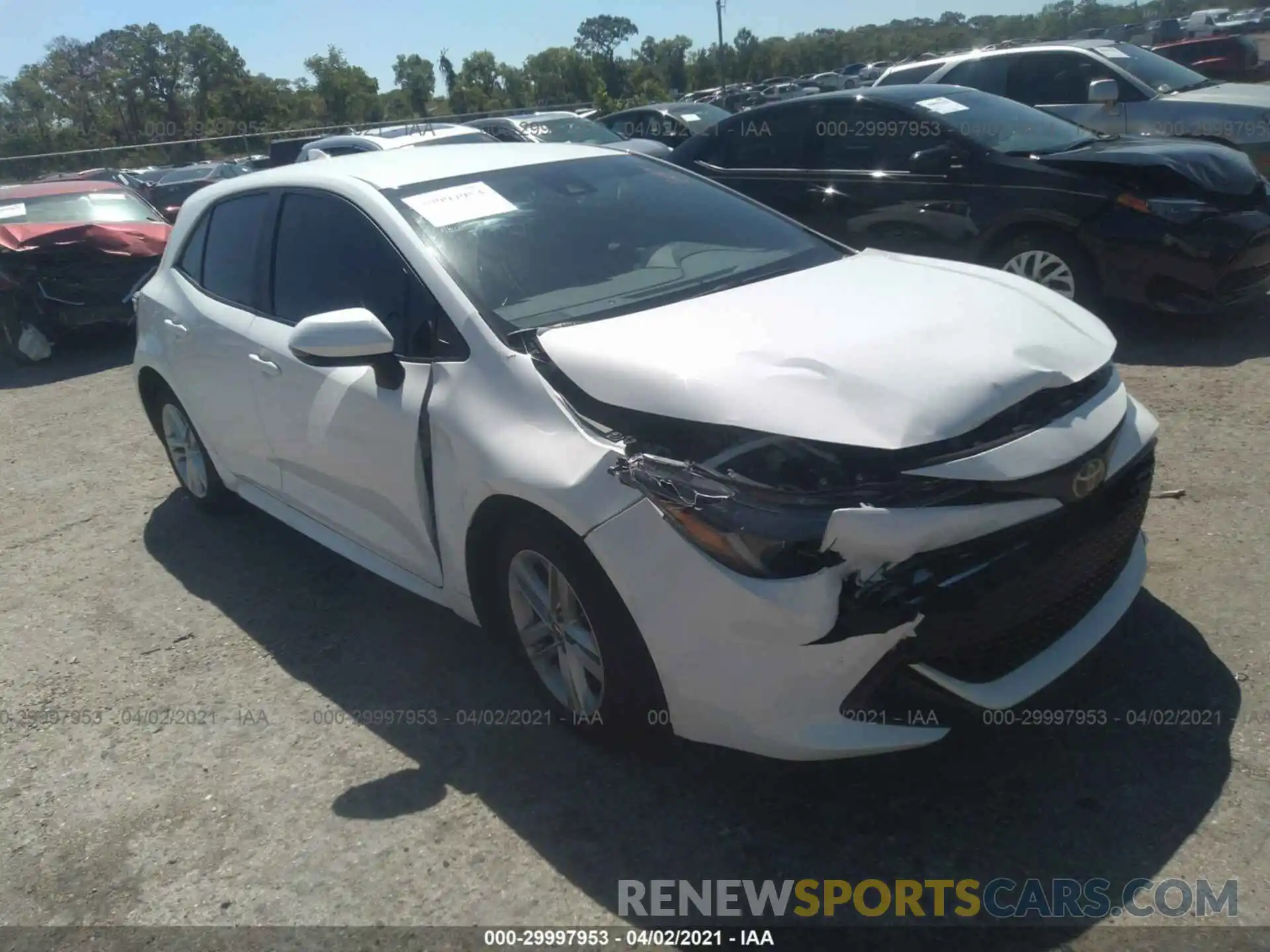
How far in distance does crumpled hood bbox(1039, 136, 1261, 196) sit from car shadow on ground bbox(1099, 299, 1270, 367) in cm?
82

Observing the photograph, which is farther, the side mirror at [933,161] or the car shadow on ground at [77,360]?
the car shadow on ground at [77,360]

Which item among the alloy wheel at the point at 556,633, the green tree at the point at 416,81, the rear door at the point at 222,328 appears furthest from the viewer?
the green tree at the point at 416,81

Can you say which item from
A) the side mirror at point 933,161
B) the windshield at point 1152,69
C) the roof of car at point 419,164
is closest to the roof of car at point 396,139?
the side mirror at point 933,161

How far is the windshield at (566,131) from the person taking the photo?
559 inches

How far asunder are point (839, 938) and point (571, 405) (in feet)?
4.83

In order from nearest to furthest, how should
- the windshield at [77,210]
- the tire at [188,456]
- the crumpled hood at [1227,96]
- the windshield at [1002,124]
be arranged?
the tire at [188,456], the windshield at [1002,124], the crumpled hood at [1227,96], the windshield at [77,210]

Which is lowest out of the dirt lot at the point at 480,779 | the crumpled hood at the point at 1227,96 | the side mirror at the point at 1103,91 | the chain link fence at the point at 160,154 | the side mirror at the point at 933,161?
the dirt lot at the point at 480,779

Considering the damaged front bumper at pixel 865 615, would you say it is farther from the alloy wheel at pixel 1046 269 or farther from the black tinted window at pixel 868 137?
the black tinted window at pixel 868 137

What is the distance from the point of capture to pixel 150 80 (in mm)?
65812

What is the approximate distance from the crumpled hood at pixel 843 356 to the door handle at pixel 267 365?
4.50 ft

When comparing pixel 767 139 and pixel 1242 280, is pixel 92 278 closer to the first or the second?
pixel 767 139

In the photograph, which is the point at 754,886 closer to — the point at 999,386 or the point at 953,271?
the point at 999,386

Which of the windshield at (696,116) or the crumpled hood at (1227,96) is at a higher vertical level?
the windshield at (696,116)

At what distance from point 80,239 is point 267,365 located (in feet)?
22.3
